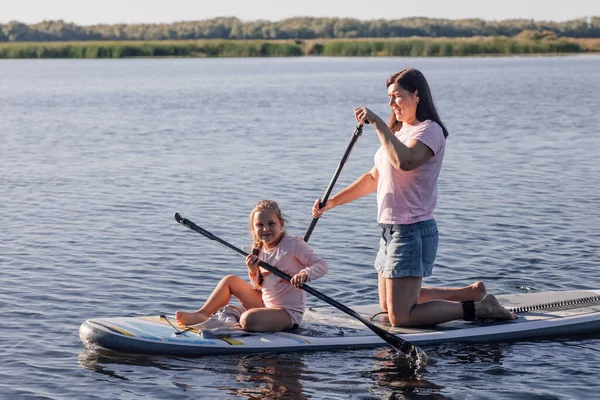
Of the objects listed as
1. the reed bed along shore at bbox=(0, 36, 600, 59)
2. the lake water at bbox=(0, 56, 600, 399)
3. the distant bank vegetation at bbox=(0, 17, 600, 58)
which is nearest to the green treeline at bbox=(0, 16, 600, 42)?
the distant bank vegetation at bbox=(0, 17, 600, 58)

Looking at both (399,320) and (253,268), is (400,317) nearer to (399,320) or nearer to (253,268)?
(399,320)

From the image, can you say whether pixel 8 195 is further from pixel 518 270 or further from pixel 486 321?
pixel 486 321

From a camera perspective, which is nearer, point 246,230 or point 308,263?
point 308,263

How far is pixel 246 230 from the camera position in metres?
11.9

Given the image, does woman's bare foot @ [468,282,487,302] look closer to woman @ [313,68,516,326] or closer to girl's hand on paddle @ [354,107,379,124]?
woman @ [313,68,516,326]

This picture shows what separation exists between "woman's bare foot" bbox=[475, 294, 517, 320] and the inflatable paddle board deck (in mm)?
57

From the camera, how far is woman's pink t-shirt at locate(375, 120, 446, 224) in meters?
6.72

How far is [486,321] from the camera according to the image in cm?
744

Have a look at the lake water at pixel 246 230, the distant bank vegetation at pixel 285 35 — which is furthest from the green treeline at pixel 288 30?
the lake water at pixel 246 230

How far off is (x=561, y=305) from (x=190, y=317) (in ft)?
9.64

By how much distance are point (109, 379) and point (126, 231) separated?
16.7 ft

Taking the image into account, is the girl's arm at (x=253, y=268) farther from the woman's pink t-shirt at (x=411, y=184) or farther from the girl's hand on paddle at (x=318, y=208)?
the woman's pink t-shirt at (x=411, y=184)

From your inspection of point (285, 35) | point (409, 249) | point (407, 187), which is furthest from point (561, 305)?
point (285, 35)

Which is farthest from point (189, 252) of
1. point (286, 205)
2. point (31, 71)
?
point (31, 71)
